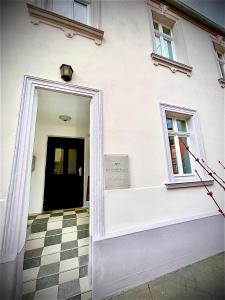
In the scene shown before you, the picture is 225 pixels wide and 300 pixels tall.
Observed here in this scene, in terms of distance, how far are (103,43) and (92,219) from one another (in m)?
3.02

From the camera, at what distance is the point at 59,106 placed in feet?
8.89

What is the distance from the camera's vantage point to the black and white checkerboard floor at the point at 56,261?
164 centimetres

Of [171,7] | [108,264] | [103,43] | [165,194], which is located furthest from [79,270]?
[171,7]

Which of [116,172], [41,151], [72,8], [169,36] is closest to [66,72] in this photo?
[116,172]

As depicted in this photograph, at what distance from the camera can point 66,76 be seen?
77.7 inches

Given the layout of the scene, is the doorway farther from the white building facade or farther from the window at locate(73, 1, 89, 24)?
the window at locate(73, 1, 89, 24)

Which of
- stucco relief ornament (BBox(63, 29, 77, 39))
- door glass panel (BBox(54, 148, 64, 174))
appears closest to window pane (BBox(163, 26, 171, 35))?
stucco relief ornament (BBox(63, 29, 77, 39))

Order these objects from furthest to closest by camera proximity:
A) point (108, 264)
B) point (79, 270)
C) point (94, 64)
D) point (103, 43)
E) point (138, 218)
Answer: point (103, 43) → point (94, 64) → point (138, 218) → point (79, 270) → point (108, 264)

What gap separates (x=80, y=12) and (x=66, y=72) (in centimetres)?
188

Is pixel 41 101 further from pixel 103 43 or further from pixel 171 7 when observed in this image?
pixel 171 7

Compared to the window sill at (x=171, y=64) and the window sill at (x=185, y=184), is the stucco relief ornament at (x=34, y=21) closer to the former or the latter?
the window sill at (x=171, y=64)

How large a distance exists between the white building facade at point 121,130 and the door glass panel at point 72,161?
2.35m

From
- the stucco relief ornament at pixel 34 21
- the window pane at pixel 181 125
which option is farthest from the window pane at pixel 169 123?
the stucco relief ornament at pixel 34 21

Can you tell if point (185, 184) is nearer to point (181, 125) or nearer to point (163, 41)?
point (181, 125)
